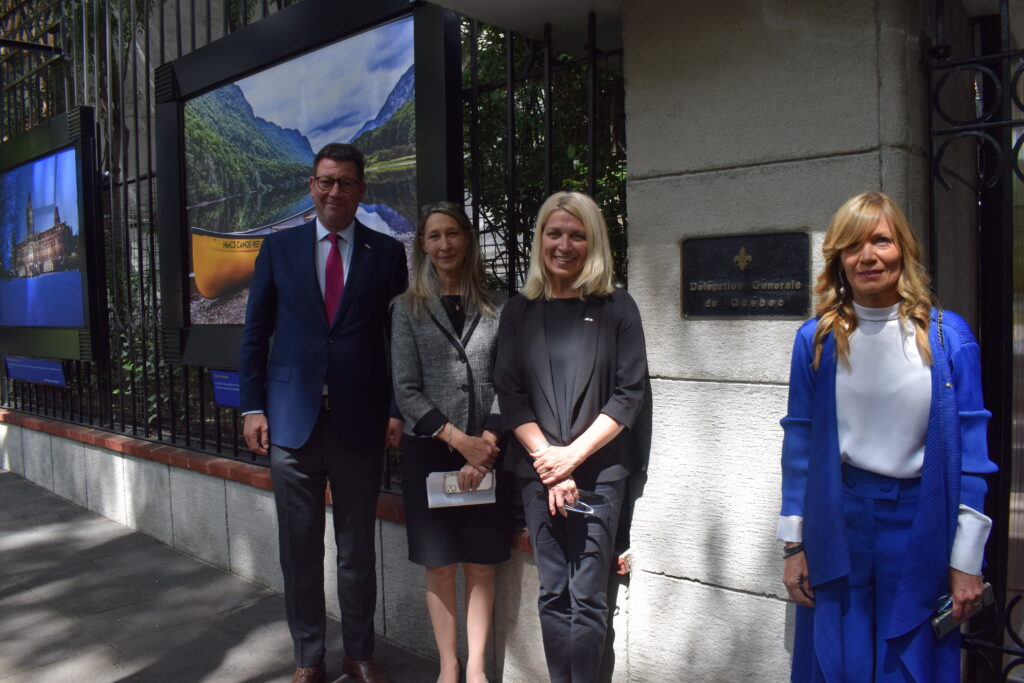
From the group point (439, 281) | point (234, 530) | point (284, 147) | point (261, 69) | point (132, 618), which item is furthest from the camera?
point (234, 530)

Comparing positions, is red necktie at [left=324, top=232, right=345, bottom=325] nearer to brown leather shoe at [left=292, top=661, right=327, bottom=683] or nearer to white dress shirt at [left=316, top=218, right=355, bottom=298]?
white dress shirt at [left=316, top=218, right=355, bottom=298]

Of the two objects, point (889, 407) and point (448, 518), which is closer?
point (889, 407)

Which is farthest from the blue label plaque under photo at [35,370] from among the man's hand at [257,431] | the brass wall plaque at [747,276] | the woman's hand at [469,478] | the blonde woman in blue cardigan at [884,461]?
the blonde woman in blue cardigan at [884,461]

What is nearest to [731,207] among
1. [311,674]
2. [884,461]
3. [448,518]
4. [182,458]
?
[884,461]

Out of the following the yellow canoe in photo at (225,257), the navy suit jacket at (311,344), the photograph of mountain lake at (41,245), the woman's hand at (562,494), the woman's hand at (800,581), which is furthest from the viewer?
the photograph of mountain lake at (41,245)

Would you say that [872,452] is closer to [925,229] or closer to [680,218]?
[925,229]

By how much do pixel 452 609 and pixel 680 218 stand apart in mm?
1996

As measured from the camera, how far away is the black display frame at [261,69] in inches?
155

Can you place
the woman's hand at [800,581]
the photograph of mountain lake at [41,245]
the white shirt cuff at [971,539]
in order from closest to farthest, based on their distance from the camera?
the white shirt cuff at [971,539] → the woman's hand at [800,581] → the photograph of mountain lake at [41,245]

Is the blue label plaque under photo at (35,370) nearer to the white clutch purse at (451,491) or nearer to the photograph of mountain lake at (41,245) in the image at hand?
the photograph of mountain lake at (41,245)

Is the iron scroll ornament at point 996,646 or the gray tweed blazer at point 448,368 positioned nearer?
the iron scroll ornament at point 996,646

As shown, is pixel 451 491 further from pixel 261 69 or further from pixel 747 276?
pixel 261 69

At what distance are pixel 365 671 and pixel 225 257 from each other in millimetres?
2941

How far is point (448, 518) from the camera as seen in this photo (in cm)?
354
